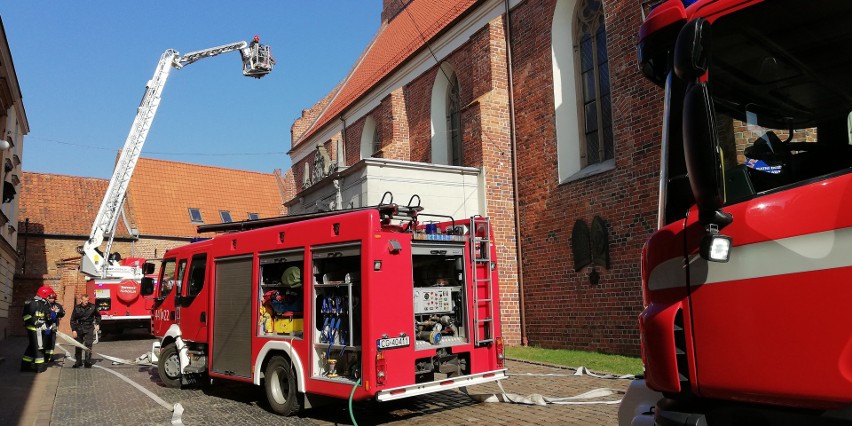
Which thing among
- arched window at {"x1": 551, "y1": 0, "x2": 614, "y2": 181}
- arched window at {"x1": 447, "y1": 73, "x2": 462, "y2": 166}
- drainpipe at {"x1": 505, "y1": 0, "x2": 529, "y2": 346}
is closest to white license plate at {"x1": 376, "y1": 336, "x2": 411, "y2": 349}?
arched window at {"x1": 551, "y1": 0, "x2": 614, "y2": 181}

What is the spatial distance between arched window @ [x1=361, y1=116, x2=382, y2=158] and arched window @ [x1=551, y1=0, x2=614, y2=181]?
10.8 meters

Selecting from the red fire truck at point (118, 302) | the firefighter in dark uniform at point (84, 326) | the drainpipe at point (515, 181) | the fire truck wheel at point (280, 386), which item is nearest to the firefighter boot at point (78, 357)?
the firefighter in dark uniform at point (84, 326)

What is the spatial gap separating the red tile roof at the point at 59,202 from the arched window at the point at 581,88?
2780 cm

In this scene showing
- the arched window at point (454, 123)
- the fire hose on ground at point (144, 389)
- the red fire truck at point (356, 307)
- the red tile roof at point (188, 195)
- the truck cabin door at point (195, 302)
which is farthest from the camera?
the red tile roof at point (188, 195)

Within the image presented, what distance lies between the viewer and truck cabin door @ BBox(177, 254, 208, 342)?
9.31 metres

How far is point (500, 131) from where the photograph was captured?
14242 millimetres

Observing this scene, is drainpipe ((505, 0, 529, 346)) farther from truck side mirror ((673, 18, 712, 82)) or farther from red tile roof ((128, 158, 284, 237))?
red tile roof ((128, 158, 284, 237))

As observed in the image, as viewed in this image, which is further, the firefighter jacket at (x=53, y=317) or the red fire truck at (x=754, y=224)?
the firefighter jacket at (x=53, y=317)

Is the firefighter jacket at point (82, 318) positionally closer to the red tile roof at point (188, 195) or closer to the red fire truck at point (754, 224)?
the red fire truck at point (754, 224)

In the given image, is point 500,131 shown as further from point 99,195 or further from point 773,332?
point 99,195

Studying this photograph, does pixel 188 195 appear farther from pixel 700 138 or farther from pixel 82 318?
pixel 700 138

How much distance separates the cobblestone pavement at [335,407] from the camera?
22.4 ft

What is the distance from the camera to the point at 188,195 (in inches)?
1489

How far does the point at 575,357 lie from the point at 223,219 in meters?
31.0
